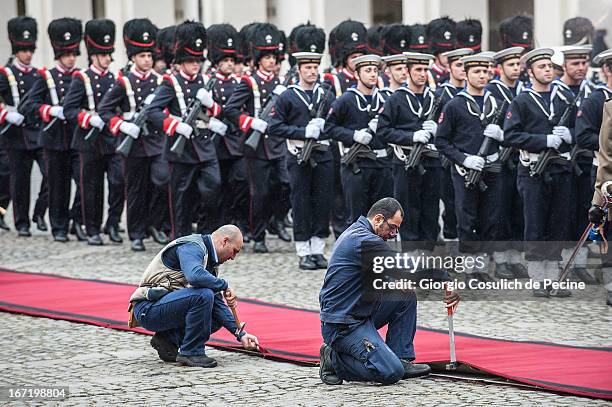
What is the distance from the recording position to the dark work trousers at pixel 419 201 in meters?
12.4

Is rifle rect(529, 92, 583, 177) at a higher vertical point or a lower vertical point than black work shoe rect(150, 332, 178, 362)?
higher

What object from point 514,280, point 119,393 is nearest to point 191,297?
point 119,393

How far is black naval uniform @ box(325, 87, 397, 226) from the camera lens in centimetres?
1271

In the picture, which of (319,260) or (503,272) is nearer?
(503,272)

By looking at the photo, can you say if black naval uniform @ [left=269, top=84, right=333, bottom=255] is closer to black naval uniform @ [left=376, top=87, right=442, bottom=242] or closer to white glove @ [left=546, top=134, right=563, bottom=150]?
black naval uniform @ [left=376, top=87, right=442, bottom=242]

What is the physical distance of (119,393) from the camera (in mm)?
8461

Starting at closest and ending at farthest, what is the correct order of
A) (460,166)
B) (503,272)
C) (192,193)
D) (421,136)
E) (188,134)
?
(503,272) → (460,166) → (421,136) → (188,134) → (192,193)

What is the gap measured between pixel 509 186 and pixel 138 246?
405 centimetres

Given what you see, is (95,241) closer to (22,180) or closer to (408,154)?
(22,180)

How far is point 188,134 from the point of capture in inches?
551

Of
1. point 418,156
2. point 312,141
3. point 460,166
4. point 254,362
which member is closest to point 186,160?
point 312,141

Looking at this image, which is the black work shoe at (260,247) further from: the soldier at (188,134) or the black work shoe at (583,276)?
the black work shoe at (583,276)

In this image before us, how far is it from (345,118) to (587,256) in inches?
91.9

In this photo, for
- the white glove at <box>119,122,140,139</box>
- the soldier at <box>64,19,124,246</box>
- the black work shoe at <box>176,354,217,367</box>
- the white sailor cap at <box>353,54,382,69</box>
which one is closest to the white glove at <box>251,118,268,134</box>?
the white glove at <box>119,122,140,139</box>
